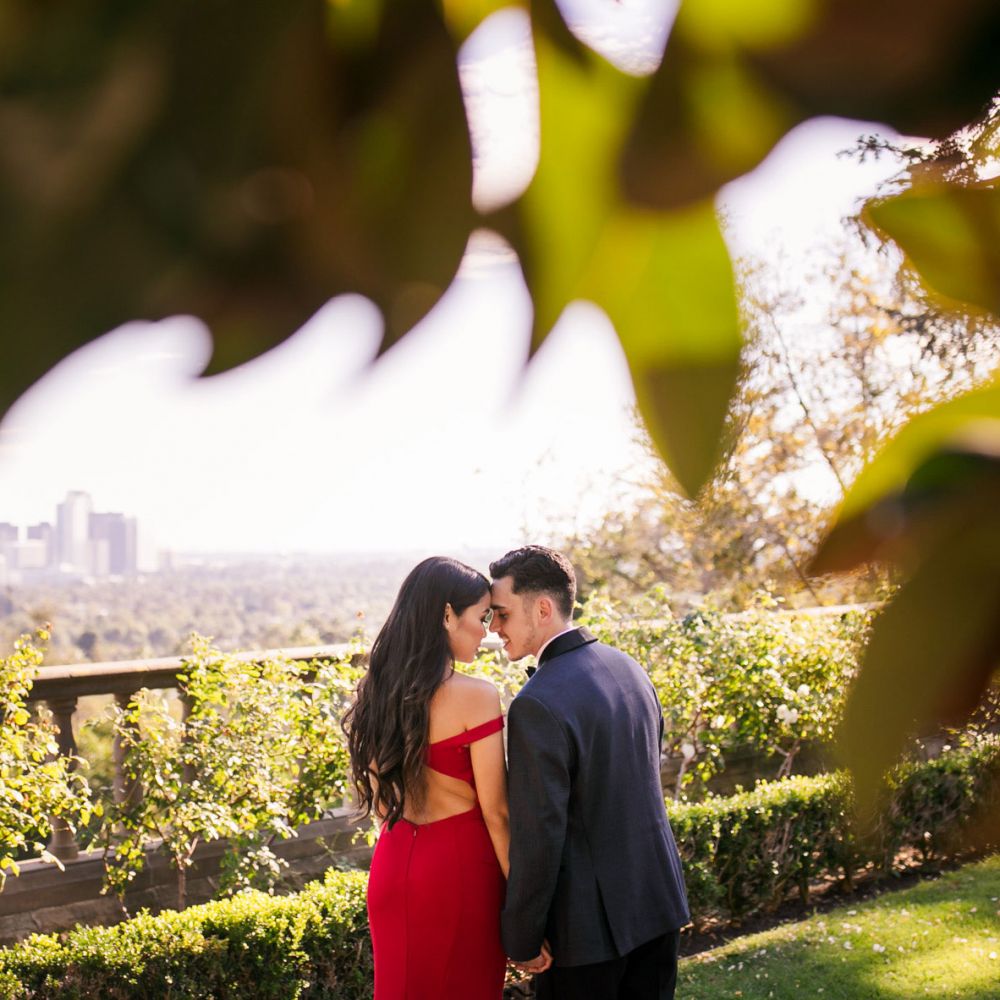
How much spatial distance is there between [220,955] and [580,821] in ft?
7.33

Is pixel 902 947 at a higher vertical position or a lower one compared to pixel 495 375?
lower

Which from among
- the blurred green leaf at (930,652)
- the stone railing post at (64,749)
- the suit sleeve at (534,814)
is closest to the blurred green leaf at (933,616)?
the blurred green leaf at (930,652)

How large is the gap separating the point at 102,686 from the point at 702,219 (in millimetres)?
6550

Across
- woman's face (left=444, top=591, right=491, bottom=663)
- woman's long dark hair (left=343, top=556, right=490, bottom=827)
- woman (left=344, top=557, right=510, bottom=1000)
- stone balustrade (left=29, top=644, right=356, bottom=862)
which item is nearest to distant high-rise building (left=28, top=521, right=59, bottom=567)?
woman (left=344, top=557, right=510, bottom=1000)

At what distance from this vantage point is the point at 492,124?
0.38 metres

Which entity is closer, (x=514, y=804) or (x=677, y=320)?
(x=677, y=320)

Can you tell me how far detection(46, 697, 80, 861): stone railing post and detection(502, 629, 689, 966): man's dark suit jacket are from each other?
3227 millimetres

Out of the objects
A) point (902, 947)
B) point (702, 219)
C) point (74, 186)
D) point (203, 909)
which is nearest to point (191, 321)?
point (74, 186)

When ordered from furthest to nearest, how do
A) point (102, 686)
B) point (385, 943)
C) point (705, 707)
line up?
point (705, 707) → point (102, 686) → point (385, 943)

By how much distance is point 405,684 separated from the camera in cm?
460

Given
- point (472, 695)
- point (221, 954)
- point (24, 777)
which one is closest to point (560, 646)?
point (472, 695)

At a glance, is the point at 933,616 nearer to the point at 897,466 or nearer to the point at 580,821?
the point at 897,466

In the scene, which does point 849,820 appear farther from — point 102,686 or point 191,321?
point 102,686

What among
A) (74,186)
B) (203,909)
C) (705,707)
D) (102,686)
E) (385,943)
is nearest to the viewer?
(74,186)
